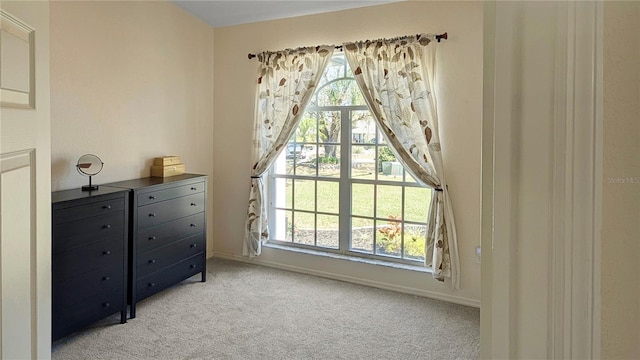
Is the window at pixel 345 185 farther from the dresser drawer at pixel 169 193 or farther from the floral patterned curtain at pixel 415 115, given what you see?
the dresser drawer at pixel 169 193

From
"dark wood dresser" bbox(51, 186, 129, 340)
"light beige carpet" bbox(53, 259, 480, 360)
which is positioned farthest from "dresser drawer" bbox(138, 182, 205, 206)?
"light beige carpet" bbox(53, 259, 480, 360)

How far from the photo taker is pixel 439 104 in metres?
3.33

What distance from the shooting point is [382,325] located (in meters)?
2.95

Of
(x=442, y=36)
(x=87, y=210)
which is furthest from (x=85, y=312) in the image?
(x=442, y=36)

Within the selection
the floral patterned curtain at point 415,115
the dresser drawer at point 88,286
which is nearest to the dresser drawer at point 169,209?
the dresser drawer at point 88,286

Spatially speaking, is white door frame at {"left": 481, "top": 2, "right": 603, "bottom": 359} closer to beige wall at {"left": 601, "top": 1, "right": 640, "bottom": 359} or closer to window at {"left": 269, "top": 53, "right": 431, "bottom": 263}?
beige wall at {"left": 601, "top": 1, "right": 640, "bottom": 359}

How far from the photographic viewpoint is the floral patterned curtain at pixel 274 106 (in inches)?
150

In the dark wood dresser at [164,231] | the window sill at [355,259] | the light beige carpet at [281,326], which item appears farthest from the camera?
the window sill at [355,259]

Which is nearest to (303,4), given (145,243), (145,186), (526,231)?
(145,186)

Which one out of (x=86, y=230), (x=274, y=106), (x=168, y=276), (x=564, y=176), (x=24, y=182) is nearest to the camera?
(x=564, y=176)

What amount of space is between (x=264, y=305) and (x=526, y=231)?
3037mm

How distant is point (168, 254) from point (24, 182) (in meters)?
2.58

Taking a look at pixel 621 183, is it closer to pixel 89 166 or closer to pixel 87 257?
pixel 87 257

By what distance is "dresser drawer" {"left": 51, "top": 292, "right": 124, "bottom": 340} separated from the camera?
244cm
